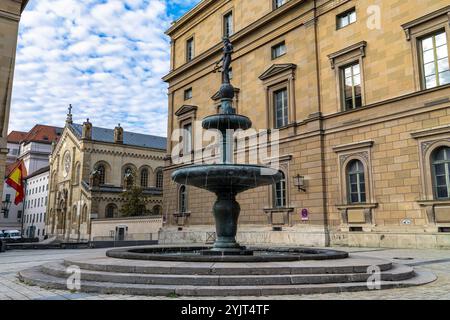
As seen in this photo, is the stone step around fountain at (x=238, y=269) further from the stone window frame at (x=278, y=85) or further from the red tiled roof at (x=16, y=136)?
the red tiled roof at (x=16, y=136)

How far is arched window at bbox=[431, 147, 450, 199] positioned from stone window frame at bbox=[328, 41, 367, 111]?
4504 millimetres

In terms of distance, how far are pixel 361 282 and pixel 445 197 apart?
10.4 m

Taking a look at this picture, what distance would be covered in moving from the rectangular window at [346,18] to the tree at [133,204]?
36.7m

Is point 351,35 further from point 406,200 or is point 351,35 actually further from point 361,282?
point 361,282

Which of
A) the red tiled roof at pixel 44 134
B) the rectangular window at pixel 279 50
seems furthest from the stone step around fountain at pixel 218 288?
the red tiled roof at pixel 44 134

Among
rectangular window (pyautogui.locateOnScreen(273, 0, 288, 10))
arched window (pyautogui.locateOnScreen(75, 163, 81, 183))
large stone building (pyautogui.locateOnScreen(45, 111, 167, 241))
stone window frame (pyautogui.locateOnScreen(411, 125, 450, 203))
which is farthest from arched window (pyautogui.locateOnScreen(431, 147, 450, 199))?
arched window (pyautogui.locateOnScreen(75, 163, 81, 183))

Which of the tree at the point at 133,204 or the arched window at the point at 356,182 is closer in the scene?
the arched window at the point at 356,182

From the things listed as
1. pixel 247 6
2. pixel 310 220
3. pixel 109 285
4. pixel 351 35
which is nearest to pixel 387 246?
pixel 310 220

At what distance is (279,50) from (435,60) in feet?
33.4

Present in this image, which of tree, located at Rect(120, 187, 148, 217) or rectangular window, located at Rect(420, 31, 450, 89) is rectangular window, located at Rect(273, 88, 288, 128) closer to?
rectangular window, located at Rect(420, 31, 450, 89)

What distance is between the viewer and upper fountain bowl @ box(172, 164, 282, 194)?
432 inches

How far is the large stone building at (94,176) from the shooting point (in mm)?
56419

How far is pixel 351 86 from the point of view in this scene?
21047 mm

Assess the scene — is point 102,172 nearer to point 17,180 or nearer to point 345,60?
point 17,180
